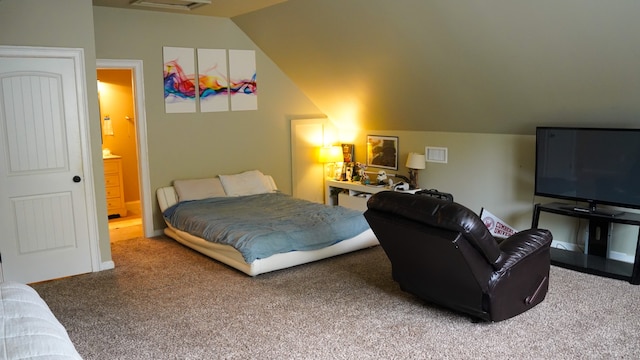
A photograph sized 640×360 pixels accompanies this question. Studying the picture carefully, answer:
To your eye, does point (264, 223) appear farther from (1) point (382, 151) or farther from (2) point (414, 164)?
(1) point (382, 151)

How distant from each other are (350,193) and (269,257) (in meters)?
2.66

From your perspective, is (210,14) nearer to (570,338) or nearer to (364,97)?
(364,97)

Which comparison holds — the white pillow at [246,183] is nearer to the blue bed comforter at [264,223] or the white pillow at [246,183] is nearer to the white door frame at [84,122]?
the blue bed comforter at [264,223]

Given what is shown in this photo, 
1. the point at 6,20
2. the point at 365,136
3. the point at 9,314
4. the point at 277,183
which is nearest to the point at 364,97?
the point at 365,136

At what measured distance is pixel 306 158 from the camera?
7.50m

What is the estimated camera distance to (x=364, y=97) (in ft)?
21.6

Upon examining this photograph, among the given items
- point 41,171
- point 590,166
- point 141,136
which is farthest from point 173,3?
point 590,166

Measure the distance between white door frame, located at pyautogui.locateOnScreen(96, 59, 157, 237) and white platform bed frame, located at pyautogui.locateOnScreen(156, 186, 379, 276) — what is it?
49 cm

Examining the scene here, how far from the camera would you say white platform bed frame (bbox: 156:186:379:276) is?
4779mm

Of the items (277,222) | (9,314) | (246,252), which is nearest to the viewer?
(9,314)

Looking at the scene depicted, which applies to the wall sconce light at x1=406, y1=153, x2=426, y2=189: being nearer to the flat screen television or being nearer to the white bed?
the white bed

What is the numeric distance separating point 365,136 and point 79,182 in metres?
3.85

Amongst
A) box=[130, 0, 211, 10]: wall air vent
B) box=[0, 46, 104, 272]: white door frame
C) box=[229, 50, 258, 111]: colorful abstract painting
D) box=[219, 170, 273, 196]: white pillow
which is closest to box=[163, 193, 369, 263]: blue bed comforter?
box=[219, 170, 273, 196]: white pillow

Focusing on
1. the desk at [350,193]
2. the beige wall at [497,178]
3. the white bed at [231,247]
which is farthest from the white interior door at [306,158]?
the beige wall at [497,178]
